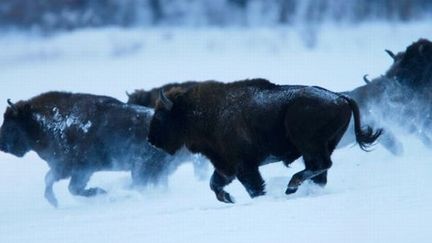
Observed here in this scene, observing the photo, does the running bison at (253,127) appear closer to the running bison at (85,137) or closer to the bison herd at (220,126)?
the bison herd at (220,126)

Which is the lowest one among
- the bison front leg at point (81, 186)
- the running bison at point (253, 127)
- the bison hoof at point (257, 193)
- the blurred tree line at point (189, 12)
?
the bison hoof at point (257, 193)

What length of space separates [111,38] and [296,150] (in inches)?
364

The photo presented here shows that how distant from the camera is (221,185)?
27.2 feet

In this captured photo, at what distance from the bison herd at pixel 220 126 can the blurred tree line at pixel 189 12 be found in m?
4.10

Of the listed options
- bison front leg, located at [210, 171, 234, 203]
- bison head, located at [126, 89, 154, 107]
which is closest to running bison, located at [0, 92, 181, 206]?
bison head, located at [126, 89, 154, 107]

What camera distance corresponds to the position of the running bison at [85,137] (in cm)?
1095

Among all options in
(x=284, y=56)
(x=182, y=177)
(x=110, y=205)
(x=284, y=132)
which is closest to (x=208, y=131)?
(x=284, y=132)

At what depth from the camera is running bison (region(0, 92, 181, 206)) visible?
10945 mm

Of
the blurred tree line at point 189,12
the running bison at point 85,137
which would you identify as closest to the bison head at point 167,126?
the running bison at point 85,137

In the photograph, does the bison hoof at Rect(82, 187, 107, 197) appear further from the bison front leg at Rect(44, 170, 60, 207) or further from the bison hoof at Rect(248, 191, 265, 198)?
the bison hoof at Rect(248, 191, 265, 198)

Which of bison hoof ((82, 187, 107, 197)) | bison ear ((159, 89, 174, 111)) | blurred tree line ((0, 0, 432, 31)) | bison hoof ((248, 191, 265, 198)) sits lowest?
bison hoof ((248, 191, 265, 198))

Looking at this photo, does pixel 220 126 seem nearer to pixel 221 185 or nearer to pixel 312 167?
pixel 221 185

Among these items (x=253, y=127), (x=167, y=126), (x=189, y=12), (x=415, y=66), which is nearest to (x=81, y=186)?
(x=167, y=126)

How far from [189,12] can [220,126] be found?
27.5 ft
